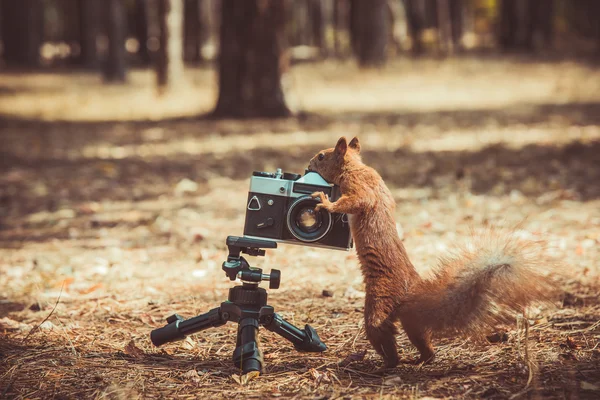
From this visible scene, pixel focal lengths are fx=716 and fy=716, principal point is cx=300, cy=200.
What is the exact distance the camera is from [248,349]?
9.61 ft

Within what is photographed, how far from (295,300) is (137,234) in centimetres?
210

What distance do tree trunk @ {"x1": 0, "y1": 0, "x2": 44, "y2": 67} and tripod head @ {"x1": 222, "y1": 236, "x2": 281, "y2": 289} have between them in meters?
24.6

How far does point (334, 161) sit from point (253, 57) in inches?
305

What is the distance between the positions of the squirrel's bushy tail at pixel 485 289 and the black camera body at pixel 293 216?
46 centimetres

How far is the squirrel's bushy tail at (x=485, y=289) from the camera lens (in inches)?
103

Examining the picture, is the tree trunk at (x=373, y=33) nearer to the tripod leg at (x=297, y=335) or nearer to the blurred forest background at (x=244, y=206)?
the blurred forest background at (x=244, y=206)

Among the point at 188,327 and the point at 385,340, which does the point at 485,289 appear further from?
the point at 188,327

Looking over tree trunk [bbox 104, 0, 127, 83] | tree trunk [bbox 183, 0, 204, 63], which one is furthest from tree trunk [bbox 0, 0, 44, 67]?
tree trunk [bbox 104, 0, 127, 83]

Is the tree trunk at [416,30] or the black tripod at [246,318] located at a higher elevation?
the tree trunk at [416,30]

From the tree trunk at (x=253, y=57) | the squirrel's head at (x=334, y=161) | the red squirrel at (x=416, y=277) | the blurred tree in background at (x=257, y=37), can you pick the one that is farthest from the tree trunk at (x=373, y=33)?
the red squirrel at (x=416, y=277)

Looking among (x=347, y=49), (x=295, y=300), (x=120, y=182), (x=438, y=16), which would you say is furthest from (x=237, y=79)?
(x=347, y=49)

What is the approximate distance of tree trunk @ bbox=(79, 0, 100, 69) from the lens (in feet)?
67.8

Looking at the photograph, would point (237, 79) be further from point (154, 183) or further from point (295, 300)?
point (295, 300)

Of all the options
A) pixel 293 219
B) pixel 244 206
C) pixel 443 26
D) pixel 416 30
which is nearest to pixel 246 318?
pixel 293 219
